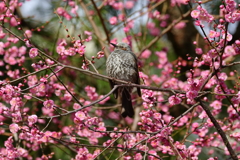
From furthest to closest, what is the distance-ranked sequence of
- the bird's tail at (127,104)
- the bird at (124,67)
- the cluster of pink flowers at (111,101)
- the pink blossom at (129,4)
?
the pink blossom at (129,4) → the bird at (124,67) → the bird's tail at (127,104) → the cluster of pink flowers at (111,101)

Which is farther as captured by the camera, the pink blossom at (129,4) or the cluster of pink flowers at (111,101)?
the pink blossom at (129,4)

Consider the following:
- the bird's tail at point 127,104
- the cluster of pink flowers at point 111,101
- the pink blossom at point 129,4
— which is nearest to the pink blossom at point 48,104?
the cluster of pink flowers at point 111,101

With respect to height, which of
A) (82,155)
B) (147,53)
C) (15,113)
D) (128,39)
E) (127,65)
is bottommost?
(82,155)

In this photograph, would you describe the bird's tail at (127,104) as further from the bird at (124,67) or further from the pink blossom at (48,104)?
the pink blossom at (48,104)

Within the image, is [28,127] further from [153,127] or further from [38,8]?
[38,8]

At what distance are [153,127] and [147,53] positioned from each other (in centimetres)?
230

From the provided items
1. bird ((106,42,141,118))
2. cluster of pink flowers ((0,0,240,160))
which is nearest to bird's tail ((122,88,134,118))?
bird ((106,42,141,118))

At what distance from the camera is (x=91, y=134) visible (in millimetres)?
3287

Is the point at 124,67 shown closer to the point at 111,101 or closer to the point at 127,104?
the point at 127,104

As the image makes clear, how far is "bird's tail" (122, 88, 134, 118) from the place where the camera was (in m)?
3.66

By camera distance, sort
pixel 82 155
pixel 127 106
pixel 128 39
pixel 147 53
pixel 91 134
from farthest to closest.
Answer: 1. pixel 147 53
2. pixel 128 39
3. pixel 127 106
4. pixel 91 134
5. pixel 82 155

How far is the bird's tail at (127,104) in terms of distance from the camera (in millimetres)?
3656

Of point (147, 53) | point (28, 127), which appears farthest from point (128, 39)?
point (28, 127)

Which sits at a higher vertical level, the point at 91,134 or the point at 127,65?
the point at 127,65
